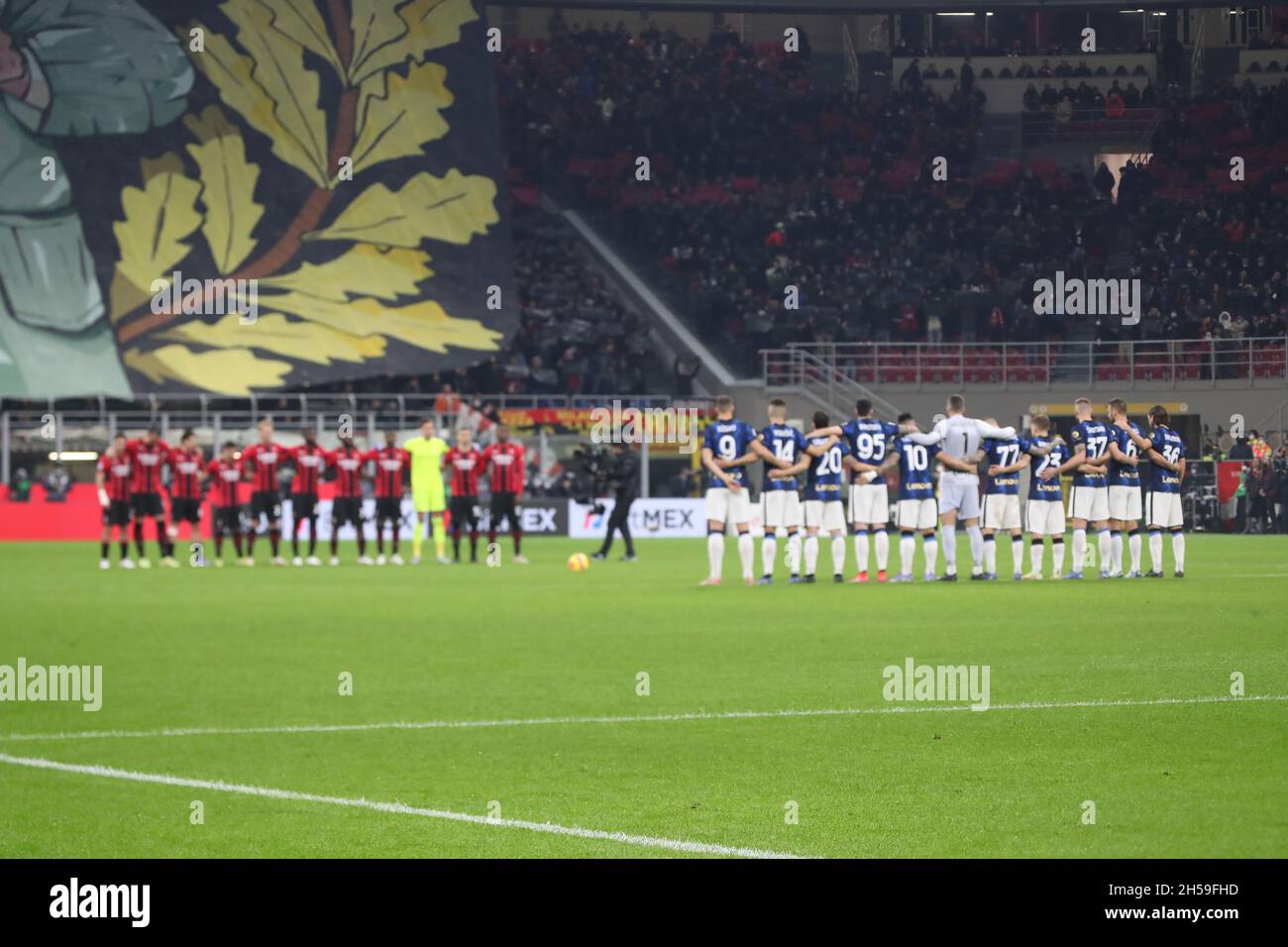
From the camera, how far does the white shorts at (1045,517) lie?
27.0 meters

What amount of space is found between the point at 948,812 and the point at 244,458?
2630 centimetres

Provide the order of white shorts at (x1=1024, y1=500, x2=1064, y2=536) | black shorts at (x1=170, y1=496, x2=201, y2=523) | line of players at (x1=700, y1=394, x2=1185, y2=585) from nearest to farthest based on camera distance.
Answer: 1. line of players at (x1=700, y1=394, x2=1185, y2=585)
2. white shorts at (x1=1024, y1=500, x2=1064, y2=536)
3. black shorts at (x1=170, y1=496, x2=201, y2=523)

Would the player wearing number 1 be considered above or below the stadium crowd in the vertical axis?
below

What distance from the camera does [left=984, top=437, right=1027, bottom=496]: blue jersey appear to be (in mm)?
26969

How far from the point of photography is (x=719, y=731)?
1305 cm

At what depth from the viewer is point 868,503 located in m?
27.2

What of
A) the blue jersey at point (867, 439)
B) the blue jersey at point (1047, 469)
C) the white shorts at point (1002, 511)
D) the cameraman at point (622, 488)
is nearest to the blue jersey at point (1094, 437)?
the blue jersey at point (1047, 469)

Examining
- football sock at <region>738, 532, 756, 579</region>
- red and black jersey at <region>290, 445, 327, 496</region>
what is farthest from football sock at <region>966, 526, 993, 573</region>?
red and black jersey at <region>290, 445, 327, 496</region>

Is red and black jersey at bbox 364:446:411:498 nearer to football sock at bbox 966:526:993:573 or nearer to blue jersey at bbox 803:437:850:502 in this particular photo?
blue jersey at bbox 803:437:850:502

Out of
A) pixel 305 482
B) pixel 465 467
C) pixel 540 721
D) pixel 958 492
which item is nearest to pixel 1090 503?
pixel 958 492

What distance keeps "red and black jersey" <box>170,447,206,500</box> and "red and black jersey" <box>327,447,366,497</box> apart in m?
2.55

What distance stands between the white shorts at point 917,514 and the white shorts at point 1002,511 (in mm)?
957

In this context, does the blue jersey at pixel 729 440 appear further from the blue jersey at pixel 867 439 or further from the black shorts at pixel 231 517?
the black shorts at pixel 231 517
